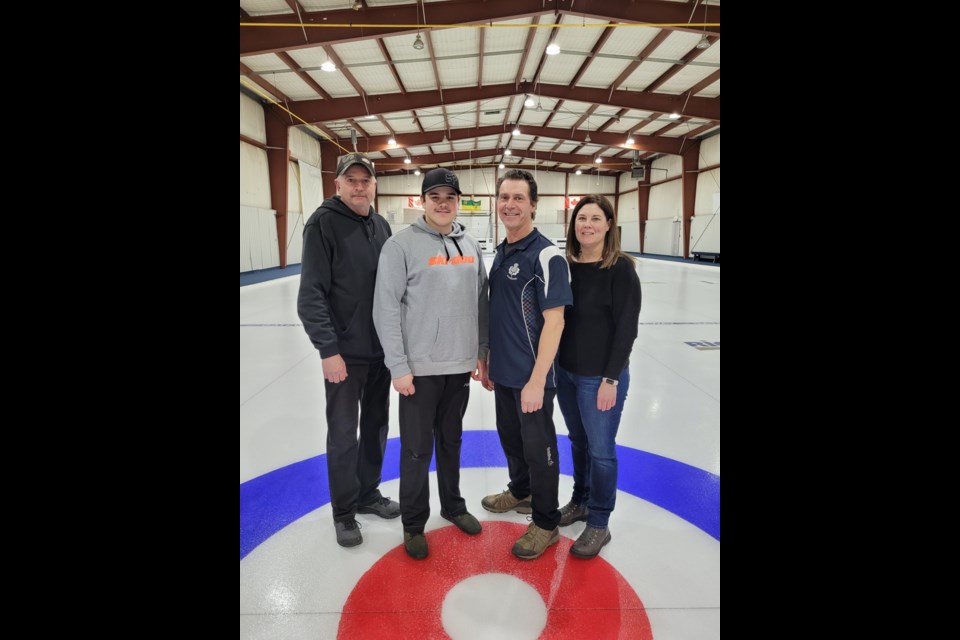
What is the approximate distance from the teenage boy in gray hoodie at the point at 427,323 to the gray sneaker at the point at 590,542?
2.34 feet

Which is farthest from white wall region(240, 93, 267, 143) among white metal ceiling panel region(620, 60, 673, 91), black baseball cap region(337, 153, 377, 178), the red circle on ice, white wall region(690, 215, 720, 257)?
white wall region(690, 215, 720, 257)

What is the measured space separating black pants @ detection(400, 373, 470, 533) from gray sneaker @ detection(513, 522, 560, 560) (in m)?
0.46

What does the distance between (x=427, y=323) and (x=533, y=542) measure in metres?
1.13

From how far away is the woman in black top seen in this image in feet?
6.88

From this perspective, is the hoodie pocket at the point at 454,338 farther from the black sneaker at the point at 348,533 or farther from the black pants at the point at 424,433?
the black sneaker at the point at 348,533

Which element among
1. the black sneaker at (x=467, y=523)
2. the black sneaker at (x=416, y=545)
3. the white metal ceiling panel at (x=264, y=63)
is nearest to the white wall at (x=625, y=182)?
the white metal ceiling panel at (x=264, y=63)

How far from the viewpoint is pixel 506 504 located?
2.61m

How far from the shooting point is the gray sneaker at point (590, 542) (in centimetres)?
220

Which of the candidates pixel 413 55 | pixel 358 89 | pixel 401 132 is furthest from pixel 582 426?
pixel 401 132

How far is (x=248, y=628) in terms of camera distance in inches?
72.3

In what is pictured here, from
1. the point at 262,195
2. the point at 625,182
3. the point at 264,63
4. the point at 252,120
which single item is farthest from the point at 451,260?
the point at 625,182

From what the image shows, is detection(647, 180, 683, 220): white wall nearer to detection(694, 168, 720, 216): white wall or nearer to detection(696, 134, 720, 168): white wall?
detection(694, 168, 720, 216): white wall

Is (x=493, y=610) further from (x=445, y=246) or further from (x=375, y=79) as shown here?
(x=375, y=79)
